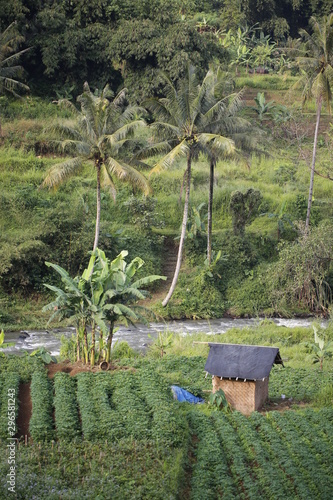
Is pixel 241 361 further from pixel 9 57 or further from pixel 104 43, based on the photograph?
pixel 104 43

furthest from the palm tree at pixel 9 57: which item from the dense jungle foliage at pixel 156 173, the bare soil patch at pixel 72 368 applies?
the bare soil patch at pixel 72 368

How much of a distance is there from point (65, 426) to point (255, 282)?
15.9 metres

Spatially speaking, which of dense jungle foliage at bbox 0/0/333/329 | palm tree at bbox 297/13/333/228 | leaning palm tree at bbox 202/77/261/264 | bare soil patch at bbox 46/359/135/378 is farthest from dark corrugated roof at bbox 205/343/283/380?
palm tree at bbox 297/13/333/228

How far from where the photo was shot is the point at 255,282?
103ft

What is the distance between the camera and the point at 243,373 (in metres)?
19.1

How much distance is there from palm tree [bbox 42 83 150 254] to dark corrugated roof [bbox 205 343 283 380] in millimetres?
8384

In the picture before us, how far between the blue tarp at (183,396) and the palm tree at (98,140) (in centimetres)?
862

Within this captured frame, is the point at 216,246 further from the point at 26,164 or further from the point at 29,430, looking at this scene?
the point at 29,430

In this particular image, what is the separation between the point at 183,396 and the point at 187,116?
36.1 ft

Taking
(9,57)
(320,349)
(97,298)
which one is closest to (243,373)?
(97,298)

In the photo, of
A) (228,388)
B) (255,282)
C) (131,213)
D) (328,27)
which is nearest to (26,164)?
(131,213)

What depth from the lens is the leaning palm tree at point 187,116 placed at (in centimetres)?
2691

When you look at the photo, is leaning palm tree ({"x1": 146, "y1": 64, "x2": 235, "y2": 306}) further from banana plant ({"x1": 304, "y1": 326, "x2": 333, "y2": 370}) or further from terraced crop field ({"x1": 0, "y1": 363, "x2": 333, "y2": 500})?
terraced crop field ({"x1": 0, "y1": 363, "x2": 333, "y2": 500})

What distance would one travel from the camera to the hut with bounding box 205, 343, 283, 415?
1909 cm
